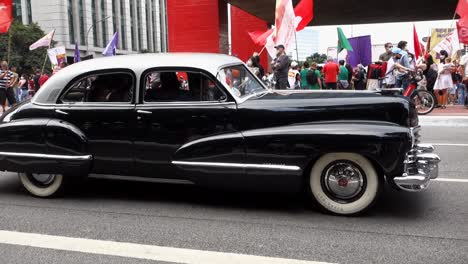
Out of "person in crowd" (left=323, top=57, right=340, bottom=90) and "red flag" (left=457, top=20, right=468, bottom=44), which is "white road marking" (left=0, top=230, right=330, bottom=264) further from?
"red flag" (left=457, top=20, right=468, bottom=44)

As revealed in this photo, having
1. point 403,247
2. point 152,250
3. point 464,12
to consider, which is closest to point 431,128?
point 464,12

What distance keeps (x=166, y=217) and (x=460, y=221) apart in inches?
109

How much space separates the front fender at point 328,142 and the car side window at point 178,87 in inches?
26.1

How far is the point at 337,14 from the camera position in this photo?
30.0 metres

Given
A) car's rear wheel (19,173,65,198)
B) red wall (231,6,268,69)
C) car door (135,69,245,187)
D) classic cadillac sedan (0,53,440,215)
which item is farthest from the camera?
red wall (231,6,268,69)

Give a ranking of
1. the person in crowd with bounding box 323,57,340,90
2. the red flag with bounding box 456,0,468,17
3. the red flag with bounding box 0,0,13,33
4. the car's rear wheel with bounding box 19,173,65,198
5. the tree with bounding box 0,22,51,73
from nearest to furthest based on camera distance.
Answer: the car's rear wheel with bounding box 19,173,65,198 → the red flag with bounding box 456,0,468,17 → the person in crowd with bounding box 323,57,340,90 → the red flag with bounding box 0,0,13,33 → the tree with bounding box 0,22,51,73

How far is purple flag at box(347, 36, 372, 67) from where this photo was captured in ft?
63.6

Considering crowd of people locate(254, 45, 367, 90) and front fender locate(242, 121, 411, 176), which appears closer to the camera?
front fender locate(242, 121, 411, 176)

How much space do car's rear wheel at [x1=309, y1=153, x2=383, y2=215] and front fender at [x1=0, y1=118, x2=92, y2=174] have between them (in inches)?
96.5

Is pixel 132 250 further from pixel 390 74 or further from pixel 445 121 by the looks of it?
pixel 390 74

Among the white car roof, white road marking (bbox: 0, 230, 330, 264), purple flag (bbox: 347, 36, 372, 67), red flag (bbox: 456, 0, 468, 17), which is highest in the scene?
red flag (bbox: 456, 0, 468, 17)

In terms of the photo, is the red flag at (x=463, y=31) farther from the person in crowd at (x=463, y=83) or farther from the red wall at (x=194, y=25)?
the red wall at (x=194, y=25)

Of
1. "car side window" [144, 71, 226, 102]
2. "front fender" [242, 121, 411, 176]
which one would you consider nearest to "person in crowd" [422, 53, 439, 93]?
"front fender" [242, 121, 411, 176]

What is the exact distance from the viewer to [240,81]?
5.27 metres
